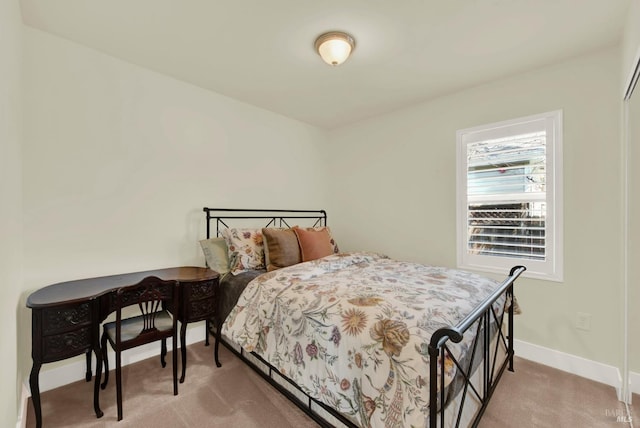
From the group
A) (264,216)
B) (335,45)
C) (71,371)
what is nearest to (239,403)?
(71,371)

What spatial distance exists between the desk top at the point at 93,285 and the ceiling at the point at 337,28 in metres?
1.73

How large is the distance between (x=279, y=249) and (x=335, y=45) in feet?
5.53

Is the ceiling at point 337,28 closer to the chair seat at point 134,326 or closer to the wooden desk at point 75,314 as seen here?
the wooden desk at point 75,314

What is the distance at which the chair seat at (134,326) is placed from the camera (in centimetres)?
180

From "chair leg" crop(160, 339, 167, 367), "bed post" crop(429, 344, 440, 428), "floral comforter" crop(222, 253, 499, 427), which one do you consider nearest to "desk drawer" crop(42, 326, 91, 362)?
"chair leg" crop(160, 339, 167, 367)

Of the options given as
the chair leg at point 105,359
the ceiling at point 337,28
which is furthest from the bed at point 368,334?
the ceiling at point 337,28

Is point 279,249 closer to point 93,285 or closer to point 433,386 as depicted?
point 93,285

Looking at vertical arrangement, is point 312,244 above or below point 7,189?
below

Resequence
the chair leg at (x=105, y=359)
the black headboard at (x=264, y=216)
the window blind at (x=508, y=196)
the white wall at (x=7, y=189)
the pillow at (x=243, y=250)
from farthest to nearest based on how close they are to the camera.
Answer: the black headboard at (x=264, y=216) < the pillow at (x=243, y=250) < the window blind at (x=508, y=196) < the chair leg at (x=105, y=359) < the white wall at (x=7, y=189)

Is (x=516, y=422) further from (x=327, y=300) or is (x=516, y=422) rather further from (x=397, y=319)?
(x=327, y=300)

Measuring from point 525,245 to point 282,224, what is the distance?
2509 millimetres

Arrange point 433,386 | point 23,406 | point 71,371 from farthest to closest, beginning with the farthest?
point 71,371 < point 23,406 < point 433,386

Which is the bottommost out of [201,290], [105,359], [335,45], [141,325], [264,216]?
[105,359]

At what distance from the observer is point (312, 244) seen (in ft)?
9.13
